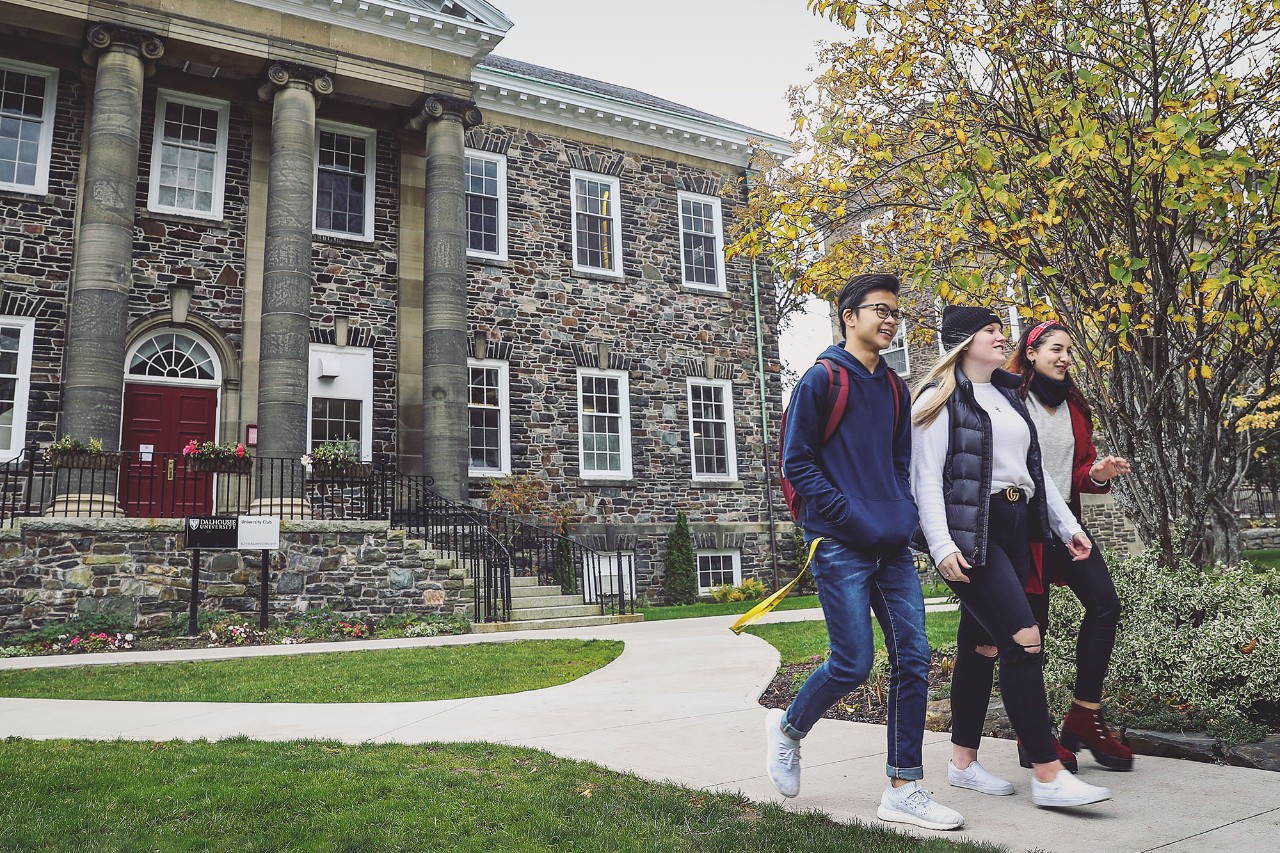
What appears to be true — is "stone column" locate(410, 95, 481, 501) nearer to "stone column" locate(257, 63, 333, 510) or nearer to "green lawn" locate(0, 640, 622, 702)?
"stone column" locate(257, 63, 333, 510)

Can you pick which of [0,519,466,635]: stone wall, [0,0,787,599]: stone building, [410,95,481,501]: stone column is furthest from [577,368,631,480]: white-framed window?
[0,519,466,635]: stone wall

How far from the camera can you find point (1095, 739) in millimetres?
4285

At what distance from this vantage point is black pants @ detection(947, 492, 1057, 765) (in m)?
3.79

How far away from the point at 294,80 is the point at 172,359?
5083 mm

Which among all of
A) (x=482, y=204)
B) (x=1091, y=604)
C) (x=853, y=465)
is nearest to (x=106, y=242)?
(x=482, y=204)

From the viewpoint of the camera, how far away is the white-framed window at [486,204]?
Result: 19.0 meters

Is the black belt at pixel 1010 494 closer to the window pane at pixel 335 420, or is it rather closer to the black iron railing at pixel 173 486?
the black iron railing at pixel 173 486

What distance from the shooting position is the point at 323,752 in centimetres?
508

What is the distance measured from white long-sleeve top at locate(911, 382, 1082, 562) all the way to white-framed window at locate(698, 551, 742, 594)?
1643cm

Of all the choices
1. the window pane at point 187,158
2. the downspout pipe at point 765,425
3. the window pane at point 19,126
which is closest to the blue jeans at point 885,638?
the window pane at point 187,158

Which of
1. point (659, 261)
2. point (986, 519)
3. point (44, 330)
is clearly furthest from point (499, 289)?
point (986, 519)

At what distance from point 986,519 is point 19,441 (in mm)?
15218

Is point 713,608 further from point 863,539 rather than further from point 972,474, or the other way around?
point 863,539

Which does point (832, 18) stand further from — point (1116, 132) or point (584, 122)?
point (584, 122)
